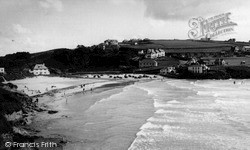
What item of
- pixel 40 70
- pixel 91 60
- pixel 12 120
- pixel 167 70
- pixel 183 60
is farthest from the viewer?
pixel 91 60

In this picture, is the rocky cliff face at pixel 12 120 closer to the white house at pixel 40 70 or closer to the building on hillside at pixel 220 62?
the white house at pixel 40 70

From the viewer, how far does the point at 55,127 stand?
24078 mm

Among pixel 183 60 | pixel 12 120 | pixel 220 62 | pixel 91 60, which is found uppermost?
pixel 91 60

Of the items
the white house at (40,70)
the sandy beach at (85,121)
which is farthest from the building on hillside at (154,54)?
the sandy beach at (85,121)

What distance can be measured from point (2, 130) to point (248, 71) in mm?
82682

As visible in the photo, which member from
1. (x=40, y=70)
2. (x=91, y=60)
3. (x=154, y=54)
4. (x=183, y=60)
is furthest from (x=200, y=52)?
(x=40, y=70)

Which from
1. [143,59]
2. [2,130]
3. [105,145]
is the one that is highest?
[143,59]

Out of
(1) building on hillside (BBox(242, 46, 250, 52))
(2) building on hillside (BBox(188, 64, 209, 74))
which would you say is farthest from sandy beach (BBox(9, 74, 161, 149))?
(1) building on hillside (BBox(242, 46, 250, 52))

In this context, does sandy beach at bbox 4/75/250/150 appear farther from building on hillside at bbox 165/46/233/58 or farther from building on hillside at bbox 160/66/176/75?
building on hillside at bbox 165/46/233/58

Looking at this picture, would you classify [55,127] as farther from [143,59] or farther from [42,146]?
[143,59]

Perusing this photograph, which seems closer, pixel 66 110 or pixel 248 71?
pixel 66 110

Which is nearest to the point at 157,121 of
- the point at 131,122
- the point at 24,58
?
the point at 131,122

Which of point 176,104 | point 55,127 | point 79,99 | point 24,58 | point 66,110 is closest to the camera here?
point 55,127

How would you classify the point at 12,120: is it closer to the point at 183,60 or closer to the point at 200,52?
the point at 183,60
